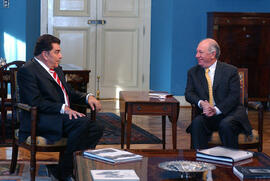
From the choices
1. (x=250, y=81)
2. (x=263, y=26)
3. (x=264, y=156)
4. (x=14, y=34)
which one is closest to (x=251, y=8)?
(x=263, y=26)

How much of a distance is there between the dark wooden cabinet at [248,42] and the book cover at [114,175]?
530 centimetres

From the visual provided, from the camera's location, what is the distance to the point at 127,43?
9016 mm

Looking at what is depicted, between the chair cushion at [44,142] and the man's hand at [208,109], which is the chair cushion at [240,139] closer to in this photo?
the man's hand at [208,109]

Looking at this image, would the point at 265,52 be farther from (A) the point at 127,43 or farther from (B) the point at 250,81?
(A) the point at 127,43

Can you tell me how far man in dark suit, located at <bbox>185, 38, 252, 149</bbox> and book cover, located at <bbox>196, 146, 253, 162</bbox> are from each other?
2.43 ft

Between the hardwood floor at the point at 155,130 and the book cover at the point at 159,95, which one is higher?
the book cover at the point at 159,95

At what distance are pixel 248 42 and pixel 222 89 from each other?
3768 millimetres

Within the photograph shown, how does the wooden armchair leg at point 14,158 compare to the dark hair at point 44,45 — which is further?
the wooden armchair leg at point 14,158

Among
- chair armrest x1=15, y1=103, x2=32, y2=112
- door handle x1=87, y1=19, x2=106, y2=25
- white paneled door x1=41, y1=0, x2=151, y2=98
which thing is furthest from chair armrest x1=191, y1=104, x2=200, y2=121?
door handle x1=87, y1=19, x2=106, y2=25

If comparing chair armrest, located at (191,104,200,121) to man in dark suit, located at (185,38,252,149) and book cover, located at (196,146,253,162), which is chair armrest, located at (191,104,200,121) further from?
book cover, located at (196,146,253,162)

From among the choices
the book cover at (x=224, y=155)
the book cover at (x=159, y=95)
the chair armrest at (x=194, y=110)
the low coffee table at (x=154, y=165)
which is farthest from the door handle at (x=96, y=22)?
the book cover at (x=224, y=155)

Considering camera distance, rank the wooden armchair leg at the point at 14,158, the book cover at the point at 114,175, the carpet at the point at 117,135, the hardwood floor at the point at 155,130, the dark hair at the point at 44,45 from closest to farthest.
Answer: the book cover at the point at 114,175, the dark hair at the point at 44,45, the wooden armchair leg at the point at 14,158, the hardwood floor at the point at 155,130, the carpet at the point at 117,135

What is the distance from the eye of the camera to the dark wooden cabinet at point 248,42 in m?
7.76

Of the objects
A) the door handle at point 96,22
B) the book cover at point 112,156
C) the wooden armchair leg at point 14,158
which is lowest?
the wooden armchair leg at point 14,158
